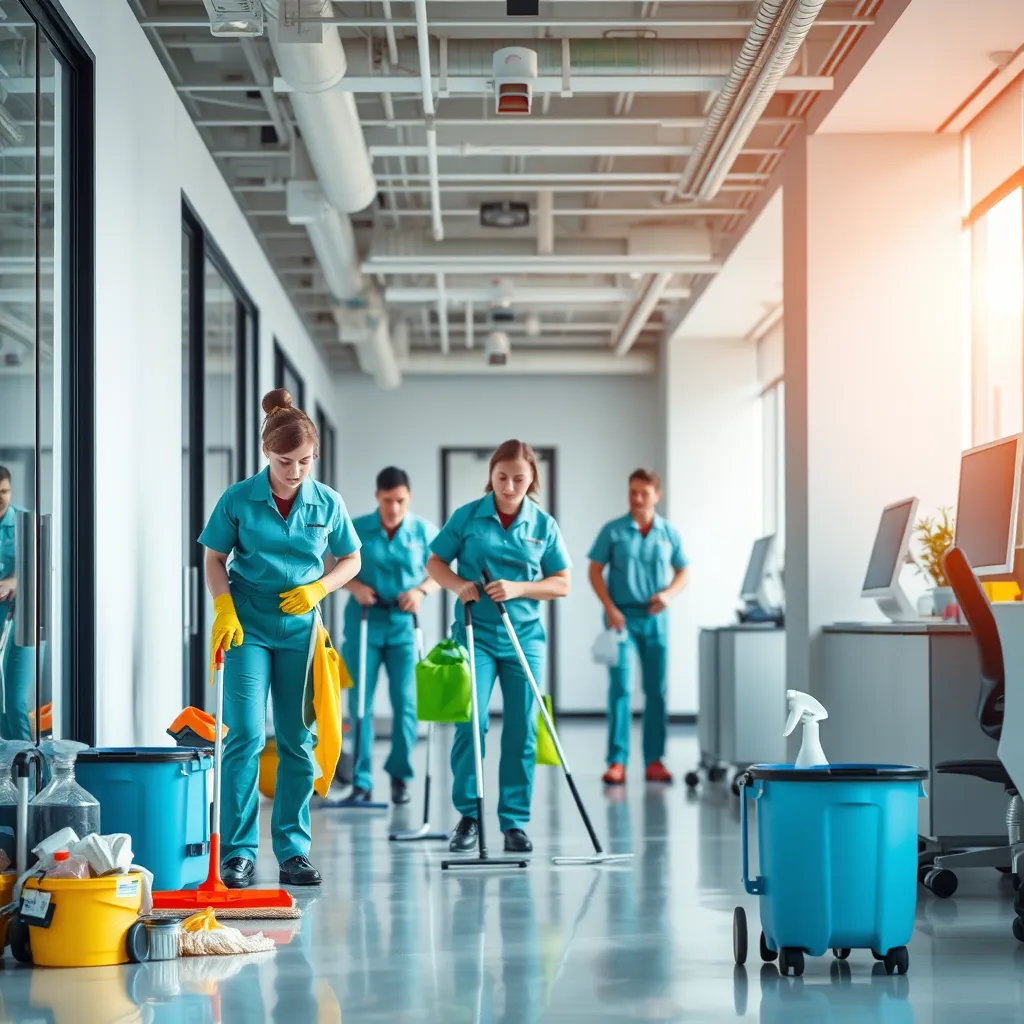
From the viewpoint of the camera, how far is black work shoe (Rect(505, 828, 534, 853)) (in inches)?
191

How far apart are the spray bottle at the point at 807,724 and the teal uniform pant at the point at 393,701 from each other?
11.0 feet

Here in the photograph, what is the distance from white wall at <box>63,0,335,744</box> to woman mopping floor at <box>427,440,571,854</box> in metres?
1.07

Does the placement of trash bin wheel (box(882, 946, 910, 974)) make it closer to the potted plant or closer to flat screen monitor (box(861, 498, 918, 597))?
the potted plant

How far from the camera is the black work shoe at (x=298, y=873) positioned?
4227mm

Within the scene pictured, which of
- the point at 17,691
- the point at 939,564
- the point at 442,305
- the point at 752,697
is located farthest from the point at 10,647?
the point at 442,305

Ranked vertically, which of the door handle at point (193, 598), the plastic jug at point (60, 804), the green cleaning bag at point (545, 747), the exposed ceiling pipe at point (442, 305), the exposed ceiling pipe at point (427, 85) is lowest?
the green cleaning bag at point (545, 747)

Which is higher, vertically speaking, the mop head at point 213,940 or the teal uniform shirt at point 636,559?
the teal uniform shirt at point 636,559

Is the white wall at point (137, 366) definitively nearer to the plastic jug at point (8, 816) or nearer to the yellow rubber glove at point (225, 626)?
the yellow rubber glove at point (225, 626)

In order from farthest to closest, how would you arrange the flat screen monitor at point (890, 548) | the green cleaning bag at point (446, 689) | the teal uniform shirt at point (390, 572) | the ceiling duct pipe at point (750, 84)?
the teal uniform shirt at point (390, 572)
the flat screen monitor at point (890, 548)
the green cleaning bag at point (446, 689)
the ceiling duct pipe at point (750, 84)

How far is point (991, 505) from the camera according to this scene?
449 cm

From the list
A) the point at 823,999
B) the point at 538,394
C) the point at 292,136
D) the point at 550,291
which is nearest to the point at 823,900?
the point at 823,999

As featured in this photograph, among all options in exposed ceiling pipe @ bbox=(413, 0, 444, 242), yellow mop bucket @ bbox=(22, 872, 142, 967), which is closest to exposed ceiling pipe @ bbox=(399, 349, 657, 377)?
exposed ceiling pipe @ bbox=(413, 0, 444, 242)

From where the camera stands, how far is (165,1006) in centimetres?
283

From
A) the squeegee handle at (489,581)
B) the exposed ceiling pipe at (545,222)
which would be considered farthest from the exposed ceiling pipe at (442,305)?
the squeegee handle at (489,581)
